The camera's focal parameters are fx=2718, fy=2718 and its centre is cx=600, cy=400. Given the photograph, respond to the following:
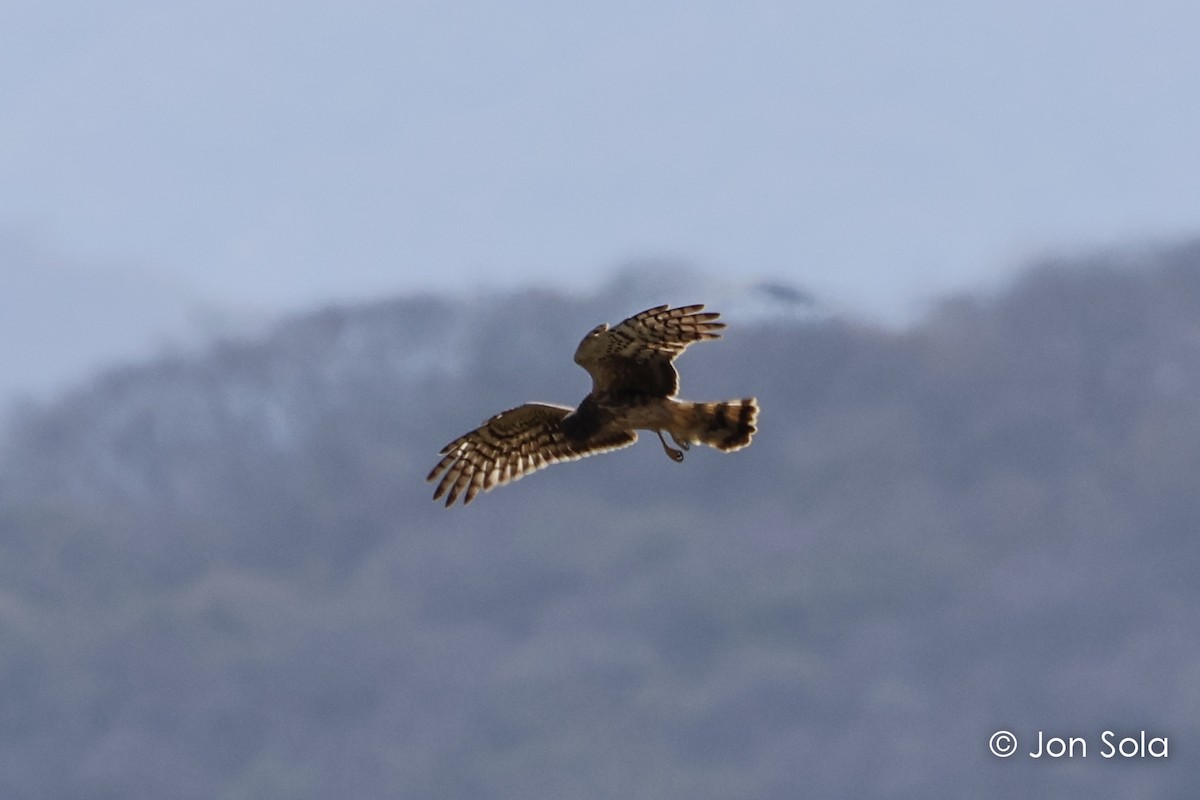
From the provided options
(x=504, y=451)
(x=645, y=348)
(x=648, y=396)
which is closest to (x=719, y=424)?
(x=648, y=396)

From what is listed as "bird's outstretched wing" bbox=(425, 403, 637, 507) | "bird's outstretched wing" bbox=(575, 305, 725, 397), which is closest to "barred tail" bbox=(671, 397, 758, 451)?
"bird's outstretched wing" bbox=(575, 305, 725, 397)

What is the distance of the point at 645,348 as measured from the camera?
2142cm

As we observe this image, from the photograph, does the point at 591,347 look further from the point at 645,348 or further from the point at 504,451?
the point at 504,451

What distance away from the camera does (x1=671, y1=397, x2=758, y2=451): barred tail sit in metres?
21.5

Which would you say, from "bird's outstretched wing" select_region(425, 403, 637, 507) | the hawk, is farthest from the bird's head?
"bird's outstretched wing" select_region(425, 403, 637, 507)

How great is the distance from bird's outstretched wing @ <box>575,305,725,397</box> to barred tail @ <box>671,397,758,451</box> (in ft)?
0.90

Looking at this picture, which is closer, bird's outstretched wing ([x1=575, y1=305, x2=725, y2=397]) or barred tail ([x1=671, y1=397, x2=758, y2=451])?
bird's outstretched wing ([x1=575, y1=305, x2=725, y2=397])

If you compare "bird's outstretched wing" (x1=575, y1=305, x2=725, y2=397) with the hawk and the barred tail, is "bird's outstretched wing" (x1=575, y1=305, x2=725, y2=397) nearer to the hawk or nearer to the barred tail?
the hawk

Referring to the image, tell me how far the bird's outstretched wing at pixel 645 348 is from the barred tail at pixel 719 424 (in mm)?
274

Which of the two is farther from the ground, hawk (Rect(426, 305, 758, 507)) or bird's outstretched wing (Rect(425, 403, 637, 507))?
bird's outstretched wing (Rect(425, 403, 637, 507))

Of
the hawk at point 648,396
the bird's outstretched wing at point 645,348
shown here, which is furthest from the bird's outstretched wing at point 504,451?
the bird's outstretched wing at point 645,348

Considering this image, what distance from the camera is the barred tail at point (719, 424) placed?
2150cm

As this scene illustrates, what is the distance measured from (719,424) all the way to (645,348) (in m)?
0.85

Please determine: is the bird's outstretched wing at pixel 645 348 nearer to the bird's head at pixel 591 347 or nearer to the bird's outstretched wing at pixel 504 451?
the bird's head at pixel 591 347
